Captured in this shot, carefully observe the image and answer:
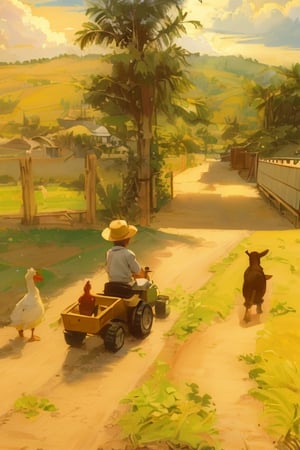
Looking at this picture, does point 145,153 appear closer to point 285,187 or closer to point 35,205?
point 35,205

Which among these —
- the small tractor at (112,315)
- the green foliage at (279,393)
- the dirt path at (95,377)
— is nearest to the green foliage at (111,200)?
the dirt path at (95,377)

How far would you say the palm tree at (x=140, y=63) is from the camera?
1234cm

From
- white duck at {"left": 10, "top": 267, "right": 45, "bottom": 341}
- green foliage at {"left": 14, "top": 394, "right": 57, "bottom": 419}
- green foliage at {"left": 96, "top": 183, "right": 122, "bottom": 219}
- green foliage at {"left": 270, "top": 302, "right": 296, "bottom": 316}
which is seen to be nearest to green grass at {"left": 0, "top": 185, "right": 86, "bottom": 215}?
green foliage at {"left": 96, "top": 183, "right": 122, "bottom": 219}

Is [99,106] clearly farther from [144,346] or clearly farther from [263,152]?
[263,152]

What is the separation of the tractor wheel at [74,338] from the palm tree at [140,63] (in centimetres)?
774

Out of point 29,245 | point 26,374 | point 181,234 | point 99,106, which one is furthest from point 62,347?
point 99,106

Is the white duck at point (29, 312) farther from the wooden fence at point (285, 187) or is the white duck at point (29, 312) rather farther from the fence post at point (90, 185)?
the wooden fence at point (285, 187)

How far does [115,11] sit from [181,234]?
21.0ft

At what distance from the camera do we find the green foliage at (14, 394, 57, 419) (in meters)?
3.49

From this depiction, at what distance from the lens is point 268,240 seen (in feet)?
29.1

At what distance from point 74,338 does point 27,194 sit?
720 centimetres

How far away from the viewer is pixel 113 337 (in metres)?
4.44

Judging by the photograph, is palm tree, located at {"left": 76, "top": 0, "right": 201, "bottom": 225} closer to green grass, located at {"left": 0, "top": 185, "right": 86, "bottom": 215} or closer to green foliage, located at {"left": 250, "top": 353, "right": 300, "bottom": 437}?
green grass, located at {"left": 0, "top": 185, "right": 86, "bottom": 215}

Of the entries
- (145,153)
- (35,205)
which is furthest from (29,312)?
(145,153)
